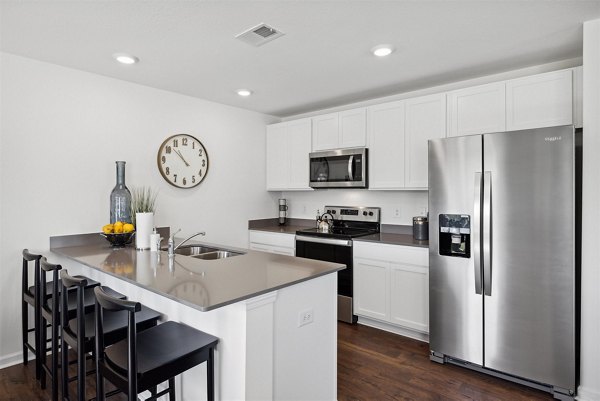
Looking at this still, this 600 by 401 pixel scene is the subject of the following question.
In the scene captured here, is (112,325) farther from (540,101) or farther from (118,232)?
(540,101)

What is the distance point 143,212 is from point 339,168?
2020mm

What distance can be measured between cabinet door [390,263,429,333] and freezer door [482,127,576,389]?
62 centimetres

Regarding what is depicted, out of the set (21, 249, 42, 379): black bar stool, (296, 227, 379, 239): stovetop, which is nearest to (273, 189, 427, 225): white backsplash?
(296, 227, 379, 239): stovetop

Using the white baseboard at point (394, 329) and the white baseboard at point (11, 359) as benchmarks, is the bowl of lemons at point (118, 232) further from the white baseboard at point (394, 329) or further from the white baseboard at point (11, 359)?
the white baseboard at point (394, 329)

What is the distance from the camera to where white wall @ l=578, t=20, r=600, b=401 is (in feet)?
7.04

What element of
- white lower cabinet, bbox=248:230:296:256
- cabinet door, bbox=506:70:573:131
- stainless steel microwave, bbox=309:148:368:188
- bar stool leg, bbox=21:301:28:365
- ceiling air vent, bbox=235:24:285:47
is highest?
ceiling air vent, bbox=235:24:285:47

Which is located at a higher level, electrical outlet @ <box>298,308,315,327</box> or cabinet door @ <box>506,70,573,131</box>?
cabinet door @ <box>506,70,573,131</box>

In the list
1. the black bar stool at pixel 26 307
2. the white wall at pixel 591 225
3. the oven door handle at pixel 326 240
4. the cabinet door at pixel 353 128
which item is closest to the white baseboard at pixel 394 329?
the oven door handle at pixel 326 240

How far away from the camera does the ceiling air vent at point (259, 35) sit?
2248 millimetres

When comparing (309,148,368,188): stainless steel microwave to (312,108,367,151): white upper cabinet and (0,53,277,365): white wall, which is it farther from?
(0,53,277,365): white wall

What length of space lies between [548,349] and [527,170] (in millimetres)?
1170

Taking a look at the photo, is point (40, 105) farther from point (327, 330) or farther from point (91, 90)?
point (327, 330)

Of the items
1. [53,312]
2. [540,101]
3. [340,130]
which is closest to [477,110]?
[540,101]

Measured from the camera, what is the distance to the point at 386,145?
11.6 feet
